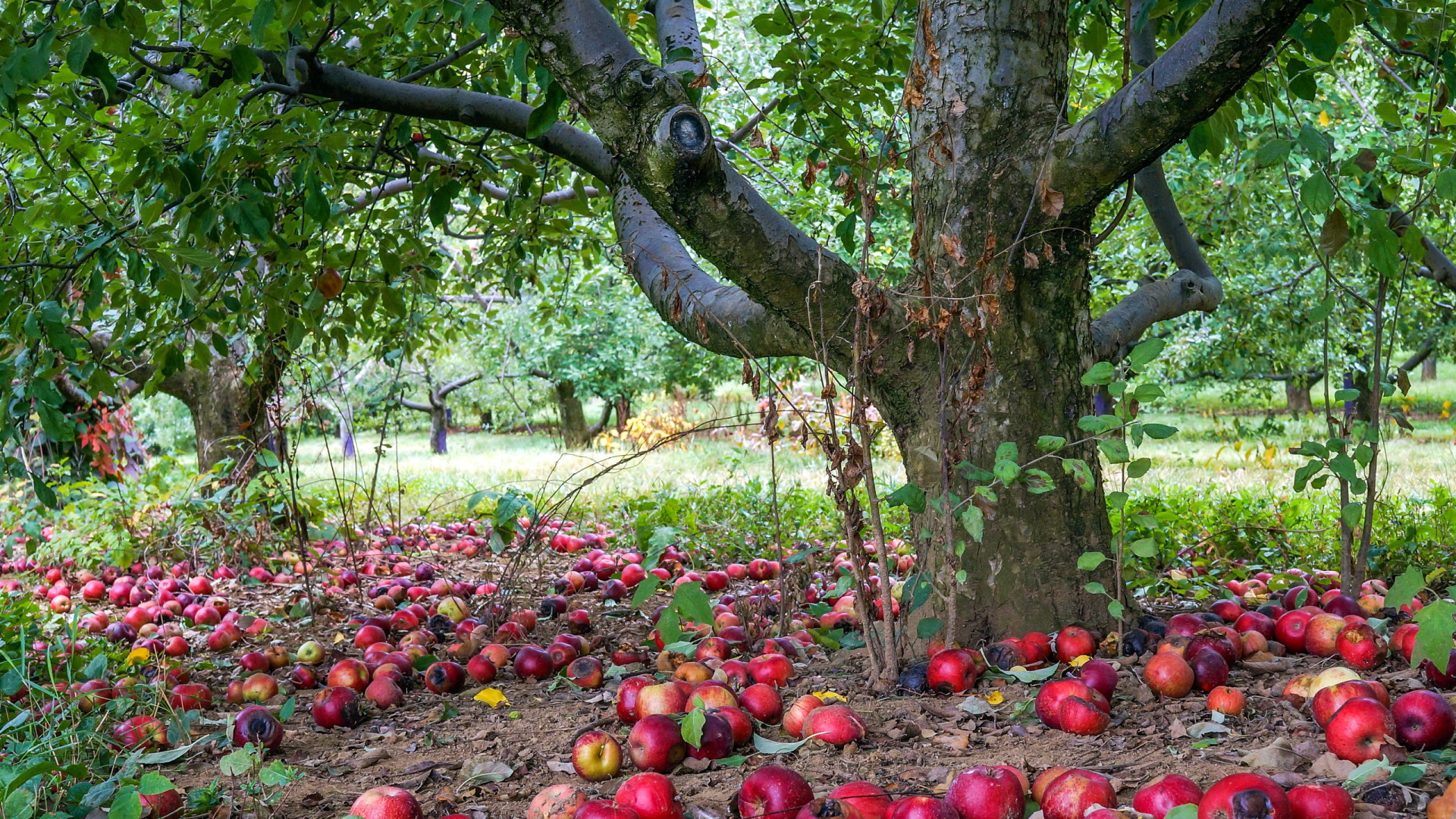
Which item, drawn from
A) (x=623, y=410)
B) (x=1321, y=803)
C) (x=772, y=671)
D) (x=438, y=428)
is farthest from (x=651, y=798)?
(x=438, y=428)

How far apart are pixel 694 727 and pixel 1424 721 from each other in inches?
55.4

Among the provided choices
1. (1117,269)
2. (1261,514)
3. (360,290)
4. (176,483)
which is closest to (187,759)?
(360,290)

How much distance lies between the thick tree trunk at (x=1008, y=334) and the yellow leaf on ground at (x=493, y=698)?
50.3 inches

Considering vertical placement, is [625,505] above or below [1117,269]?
below

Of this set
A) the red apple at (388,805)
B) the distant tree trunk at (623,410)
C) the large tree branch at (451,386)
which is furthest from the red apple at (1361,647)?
the large tree branch at (451,386)

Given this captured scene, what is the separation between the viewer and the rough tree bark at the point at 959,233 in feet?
7.36

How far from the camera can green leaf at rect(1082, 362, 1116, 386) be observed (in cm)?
217

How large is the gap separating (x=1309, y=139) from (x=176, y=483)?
6.29 meters

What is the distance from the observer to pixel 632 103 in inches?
87.8

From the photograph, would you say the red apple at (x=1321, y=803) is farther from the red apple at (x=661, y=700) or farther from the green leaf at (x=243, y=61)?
the green leaf at (x=243, y=61)

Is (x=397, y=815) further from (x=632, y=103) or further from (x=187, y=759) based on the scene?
(x=632, y=103)

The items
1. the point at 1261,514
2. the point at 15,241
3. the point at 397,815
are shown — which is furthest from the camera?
the point at 1261,514

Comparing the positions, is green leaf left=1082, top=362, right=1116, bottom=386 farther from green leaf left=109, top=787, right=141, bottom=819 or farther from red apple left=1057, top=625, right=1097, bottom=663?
green leaf left=109, top=787, right=141, bottom=819

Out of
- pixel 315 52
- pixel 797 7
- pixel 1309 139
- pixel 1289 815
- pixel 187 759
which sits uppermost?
pixel 797 7
